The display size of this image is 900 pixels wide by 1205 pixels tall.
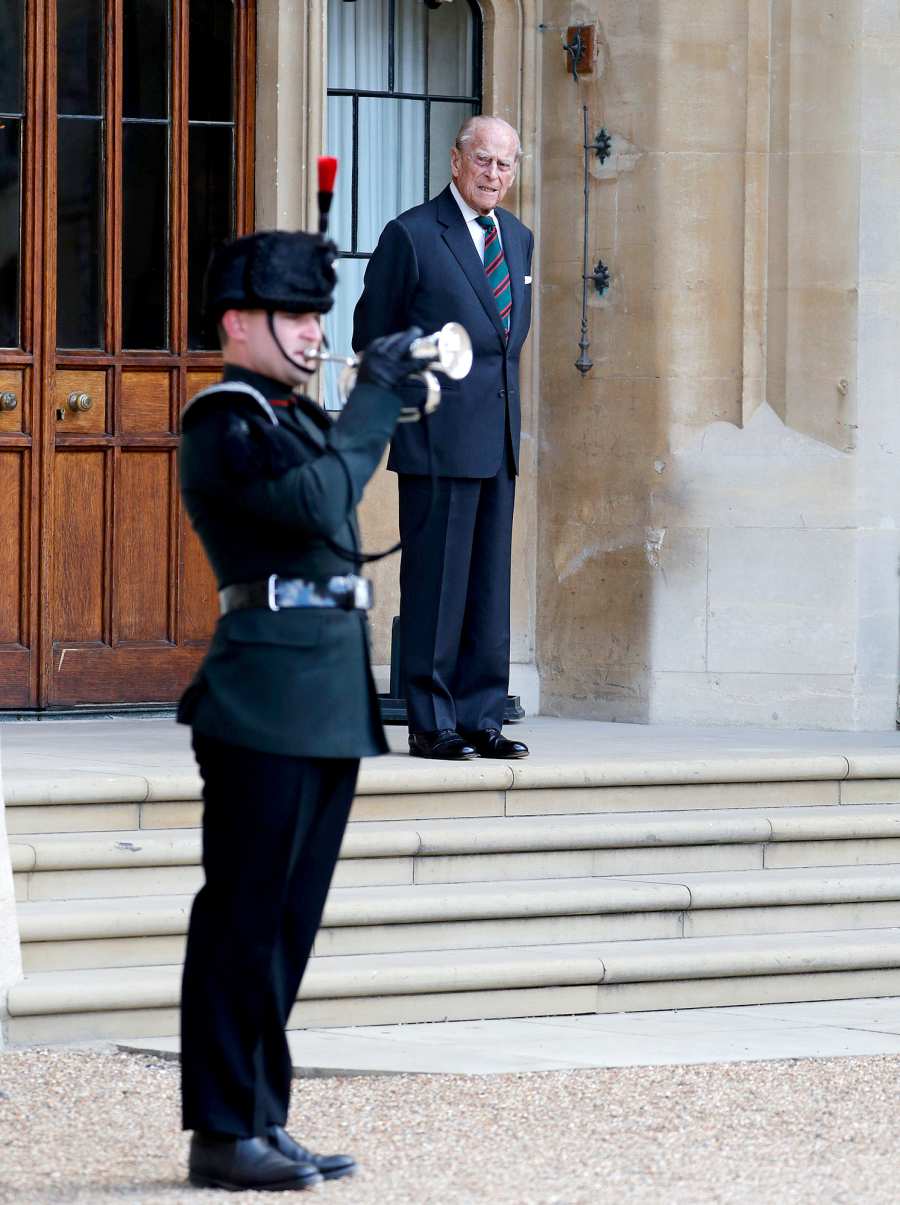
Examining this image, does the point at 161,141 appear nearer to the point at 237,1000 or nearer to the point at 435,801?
the point at 435,801

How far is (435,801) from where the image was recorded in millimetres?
6598

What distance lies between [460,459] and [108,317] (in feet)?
6.48

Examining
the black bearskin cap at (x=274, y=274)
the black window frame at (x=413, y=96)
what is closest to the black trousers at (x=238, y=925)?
the black bearskin cap at (x=274, y=274)

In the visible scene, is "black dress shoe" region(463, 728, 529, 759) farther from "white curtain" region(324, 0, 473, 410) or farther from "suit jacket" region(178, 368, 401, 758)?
"suit jacket" region(178, 368, 401, 758)

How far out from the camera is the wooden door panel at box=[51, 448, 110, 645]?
845 centimetres

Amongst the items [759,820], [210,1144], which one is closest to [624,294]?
[759,820]

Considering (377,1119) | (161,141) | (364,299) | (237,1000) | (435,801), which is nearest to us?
(237,1000)

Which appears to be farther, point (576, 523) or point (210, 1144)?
point (576, 523)

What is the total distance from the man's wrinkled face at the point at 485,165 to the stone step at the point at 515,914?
2.08 m

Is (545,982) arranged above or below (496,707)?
below

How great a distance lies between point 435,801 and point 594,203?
314 centimetres

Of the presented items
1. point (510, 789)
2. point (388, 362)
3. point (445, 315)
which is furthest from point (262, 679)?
point (445, 315)

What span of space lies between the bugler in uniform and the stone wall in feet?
15.4

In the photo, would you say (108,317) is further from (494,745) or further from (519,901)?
(519,901)
